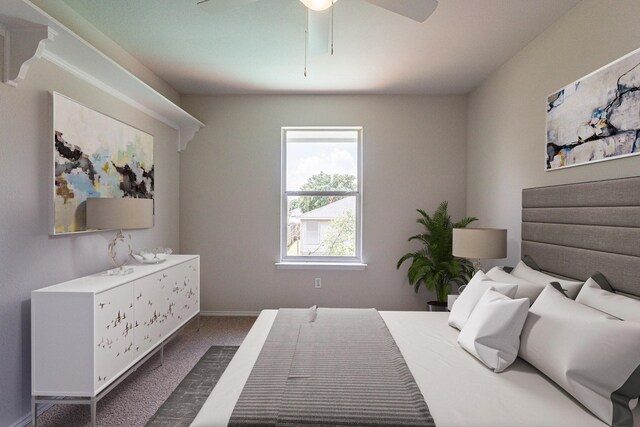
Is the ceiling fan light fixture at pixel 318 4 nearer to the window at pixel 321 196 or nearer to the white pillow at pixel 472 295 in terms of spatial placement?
the white pillow at pixel 472 295

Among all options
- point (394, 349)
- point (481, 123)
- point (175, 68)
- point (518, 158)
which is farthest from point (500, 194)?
point (175, 68)

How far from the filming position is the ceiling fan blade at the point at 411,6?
1.61m

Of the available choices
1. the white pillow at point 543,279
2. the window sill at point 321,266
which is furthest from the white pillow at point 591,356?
the window sill at point 321,266

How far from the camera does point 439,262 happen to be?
12.3ft

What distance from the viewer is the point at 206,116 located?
163 inches

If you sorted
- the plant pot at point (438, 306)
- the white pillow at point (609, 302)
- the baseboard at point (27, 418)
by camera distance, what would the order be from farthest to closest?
the plant pot at point (438, 306), the baseboard at point (27, 418), the white pillow at point (609, 302)

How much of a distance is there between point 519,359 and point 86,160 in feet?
10.1

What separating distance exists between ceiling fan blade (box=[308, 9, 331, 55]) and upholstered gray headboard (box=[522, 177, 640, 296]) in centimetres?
180

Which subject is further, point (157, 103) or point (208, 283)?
point (208, 283)

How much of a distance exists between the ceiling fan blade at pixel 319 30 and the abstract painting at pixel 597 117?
164 centimetres

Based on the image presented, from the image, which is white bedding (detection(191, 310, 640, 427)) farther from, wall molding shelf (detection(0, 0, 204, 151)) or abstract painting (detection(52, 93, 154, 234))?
wall molding shelf (detection(0, 0, 204, 151))

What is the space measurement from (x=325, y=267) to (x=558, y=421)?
296cm

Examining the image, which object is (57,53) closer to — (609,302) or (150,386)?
(150,386)

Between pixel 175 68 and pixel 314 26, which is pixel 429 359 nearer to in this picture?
pixel 314 26
